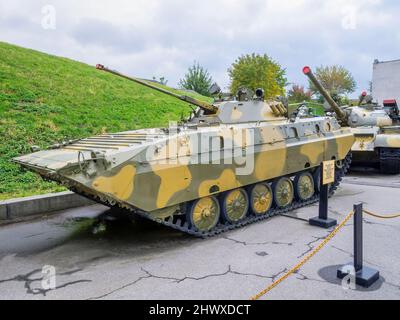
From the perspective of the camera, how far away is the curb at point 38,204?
7.64 metres

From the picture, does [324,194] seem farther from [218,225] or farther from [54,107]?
[54,107]

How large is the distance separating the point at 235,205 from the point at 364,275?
2.66m

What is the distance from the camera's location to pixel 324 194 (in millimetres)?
7023

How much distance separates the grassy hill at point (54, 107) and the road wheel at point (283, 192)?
4.71m

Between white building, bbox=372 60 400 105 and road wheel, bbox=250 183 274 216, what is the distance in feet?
95.4

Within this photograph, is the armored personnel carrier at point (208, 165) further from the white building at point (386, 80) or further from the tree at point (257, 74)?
the white building at point (386, 80)

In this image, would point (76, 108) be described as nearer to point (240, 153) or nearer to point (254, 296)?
point (240, 153)

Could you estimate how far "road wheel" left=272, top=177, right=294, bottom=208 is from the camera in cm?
784

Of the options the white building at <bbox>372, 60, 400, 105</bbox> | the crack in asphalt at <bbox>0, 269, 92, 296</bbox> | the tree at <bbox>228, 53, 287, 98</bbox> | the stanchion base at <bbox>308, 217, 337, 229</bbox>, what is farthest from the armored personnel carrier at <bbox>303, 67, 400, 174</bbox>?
the white building at <bbox>372, 60, 400, 105</bbox>

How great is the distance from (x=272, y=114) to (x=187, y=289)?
4.83 metres

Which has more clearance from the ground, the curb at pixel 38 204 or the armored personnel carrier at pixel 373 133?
the armored personnel carrier at pixel 373 133

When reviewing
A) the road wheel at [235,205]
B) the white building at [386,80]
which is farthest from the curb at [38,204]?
the white building at [386,80]
